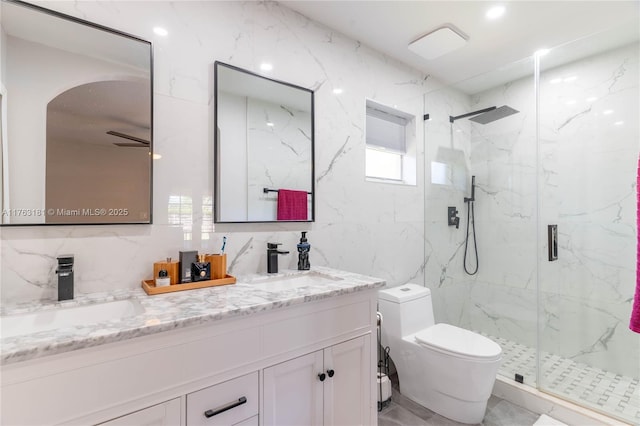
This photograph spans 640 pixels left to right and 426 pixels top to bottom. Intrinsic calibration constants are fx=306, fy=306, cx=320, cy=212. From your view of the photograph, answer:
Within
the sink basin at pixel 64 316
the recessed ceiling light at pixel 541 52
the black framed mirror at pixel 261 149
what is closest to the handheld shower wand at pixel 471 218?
the recessed ceiling light at pixel 541 52

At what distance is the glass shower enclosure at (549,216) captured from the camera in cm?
219

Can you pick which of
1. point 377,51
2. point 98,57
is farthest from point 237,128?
point 377,51

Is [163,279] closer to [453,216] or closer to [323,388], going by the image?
[323,388]

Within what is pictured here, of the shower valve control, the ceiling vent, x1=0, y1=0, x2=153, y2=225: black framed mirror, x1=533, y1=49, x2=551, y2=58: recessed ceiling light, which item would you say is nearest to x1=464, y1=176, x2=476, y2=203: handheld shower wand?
the shower valve control

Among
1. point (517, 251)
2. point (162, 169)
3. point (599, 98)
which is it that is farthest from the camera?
point (517, 251)

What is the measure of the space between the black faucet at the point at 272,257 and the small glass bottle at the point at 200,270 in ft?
1.19

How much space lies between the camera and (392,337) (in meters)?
2.16

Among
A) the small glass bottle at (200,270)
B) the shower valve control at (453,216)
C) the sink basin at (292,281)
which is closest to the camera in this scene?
the small glass bottle at (200,270)

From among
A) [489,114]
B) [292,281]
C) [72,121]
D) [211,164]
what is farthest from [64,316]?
[489,114]

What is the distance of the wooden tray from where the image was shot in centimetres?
129

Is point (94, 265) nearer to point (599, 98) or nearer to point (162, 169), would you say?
point (162, 169)

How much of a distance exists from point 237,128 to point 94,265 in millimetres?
949

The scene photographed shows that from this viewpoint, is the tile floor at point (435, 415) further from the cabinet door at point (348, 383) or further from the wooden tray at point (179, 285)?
the wooden tray at point (179, 285)

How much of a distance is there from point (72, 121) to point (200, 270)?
2.67 ft
